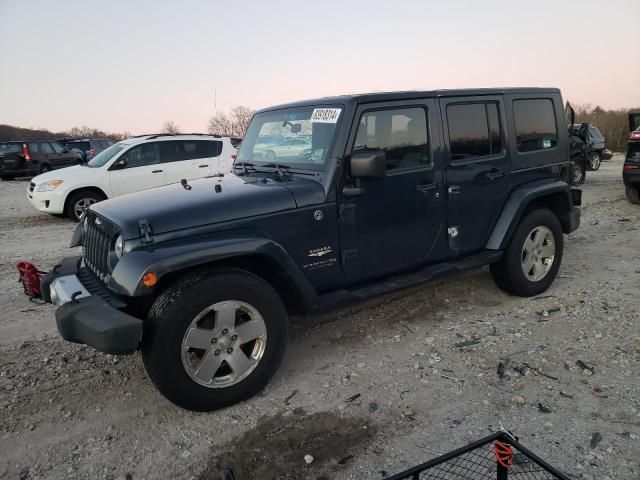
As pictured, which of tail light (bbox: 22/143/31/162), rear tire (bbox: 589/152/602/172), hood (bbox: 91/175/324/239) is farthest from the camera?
tail light (bbox: 22/143/31/162)

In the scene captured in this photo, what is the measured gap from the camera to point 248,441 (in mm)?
2719

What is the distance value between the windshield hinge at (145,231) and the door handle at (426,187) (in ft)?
6.83

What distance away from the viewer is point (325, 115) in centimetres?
354

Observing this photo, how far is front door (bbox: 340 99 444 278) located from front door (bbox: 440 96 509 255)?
17 centimetres

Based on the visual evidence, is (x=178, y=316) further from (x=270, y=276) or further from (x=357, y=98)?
(x=357, y=98)

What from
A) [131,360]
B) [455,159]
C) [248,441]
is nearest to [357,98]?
[455,159]

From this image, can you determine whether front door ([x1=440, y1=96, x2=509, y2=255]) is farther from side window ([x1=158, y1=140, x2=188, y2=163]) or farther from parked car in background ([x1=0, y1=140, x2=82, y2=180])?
parked car in background ([x1=0, y1=140, x2=82, y2=180])

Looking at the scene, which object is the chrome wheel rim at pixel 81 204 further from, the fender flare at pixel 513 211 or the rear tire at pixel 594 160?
the rear tire at pixel 594 160

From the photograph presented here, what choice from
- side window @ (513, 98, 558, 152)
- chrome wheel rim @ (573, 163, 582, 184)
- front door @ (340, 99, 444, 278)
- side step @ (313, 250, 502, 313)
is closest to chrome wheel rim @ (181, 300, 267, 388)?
side step @ (313, 250, 502, 313)

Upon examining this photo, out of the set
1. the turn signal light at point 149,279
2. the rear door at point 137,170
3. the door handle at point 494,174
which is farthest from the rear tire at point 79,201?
the door handle at point 494,174

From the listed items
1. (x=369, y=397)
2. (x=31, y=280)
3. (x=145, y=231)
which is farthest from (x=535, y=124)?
(x=31, y=280)

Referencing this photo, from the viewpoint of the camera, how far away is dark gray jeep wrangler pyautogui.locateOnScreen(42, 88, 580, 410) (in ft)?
9.14

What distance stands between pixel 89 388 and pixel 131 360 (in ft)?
1.35

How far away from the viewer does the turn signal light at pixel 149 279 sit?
104 inches
